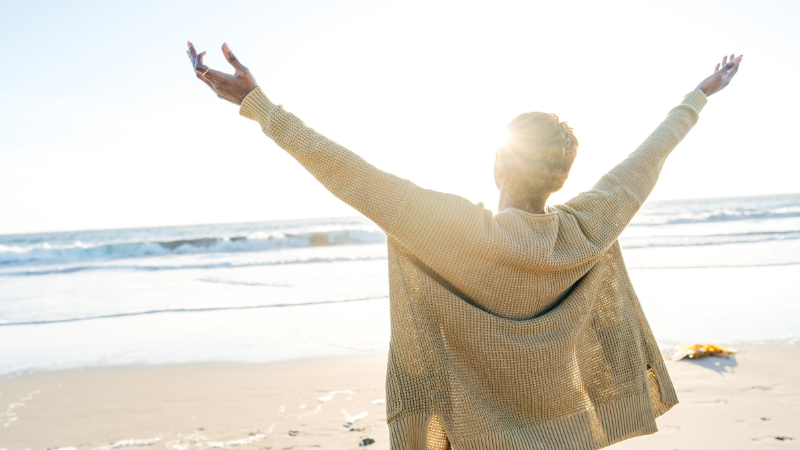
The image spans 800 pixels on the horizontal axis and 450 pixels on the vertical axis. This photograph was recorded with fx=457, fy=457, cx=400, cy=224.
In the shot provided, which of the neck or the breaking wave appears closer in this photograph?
the neck

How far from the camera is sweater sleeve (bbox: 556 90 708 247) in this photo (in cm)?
154

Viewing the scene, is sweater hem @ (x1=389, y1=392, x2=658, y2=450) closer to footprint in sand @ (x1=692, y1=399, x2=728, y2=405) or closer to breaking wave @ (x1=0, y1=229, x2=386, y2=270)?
footprint in sand @ (x1=692, y1=399, x2=728, y2=405)

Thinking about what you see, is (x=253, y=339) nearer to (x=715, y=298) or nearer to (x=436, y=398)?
(x=436, y=398)

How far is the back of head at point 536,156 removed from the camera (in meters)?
1.44

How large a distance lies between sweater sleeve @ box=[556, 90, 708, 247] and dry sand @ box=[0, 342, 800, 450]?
1.93 metres

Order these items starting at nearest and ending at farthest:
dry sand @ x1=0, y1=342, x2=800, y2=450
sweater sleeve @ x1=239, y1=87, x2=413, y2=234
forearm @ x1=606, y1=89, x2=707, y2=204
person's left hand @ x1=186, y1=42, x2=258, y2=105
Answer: sweater sleeve @ x1=239, y1=87, x2=413, y2=234
person's left hand @ x1=186, y1=42, x2=258, y2=105
forearm @ x1=606, y1=89, x2=707, y2=204
dry sand @ x1=0, y1=342, x2=800, y2=450

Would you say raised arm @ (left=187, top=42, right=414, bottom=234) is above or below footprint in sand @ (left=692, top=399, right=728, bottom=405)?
above

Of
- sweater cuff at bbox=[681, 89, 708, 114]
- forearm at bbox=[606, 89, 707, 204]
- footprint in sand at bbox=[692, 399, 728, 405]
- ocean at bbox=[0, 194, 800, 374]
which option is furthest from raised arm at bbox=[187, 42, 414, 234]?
ocean at bbox=[0, 194, 800, 374]

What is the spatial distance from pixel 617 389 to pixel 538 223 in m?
0.69

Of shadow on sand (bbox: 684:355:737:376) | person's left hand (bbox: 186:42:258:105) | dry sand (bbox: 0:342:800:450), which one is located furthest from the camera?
shadow on sand (bbox: 684:355:737:376)

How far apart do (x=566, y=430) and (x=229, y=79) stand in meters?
1.53

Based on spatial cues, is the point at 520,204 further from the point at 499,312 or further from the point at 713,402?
the point at 713,402

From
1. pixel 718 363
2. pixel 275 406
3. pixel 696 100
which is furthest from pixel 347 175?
pixel 718 363

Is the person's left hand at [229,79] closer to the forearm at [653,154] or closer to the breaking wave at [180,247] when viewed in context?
the forearm at [653,154]
